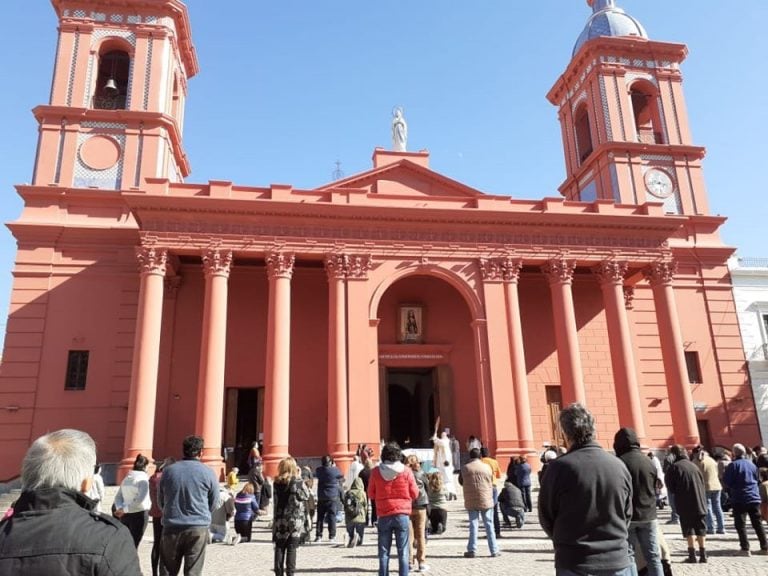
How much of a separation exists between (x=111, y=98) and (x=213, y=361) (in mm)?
12730

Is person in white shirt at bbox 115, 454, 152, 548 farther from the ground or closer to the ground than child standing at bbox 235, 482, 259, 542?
farther from the ground

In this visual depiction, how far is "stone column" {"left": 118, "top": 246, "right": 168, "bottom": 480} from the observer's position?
17.3m

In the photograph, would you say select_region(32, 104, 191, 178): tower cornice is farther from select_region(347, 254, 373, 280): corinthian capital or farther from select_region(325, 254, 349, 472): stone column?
select_region(347, 254, 373, 280): corinthian capital

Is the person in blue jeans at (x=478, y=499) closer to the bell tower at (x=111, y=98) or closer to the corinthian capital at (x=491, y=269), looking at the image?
the corinthian capital at (x=491, y=269)

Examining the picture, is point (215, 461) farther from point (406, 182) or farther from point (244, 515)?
point (406, 182)

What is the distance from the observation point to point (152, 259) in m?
19.0

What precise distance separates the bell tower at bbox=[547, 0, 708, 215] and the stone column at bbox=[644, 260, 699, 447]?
16.1ft

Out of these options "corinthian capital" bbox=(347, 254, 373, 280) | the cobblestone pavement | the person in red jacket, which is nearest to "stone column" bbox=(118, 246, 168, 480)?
"corinthian capital" bbox=(347, 254, 373, 280)

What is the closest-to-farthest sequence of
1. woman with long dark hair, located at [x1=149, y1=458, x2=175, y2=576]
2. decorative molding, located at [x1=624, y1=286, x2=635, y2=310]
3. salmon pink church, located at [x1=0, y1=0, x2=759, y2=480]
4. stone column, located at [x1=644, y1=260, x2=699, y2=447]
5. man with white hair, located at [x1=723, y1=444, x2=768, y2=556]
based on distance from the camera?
1. woman with long dark hair, located at [x1=149, y1=458, x2=175, y2=576]
2. man with white hair, located at [x1=723, y1=444, x2=768, y2=556]
3. salmon pink church, located at [x1=0, y1=0, x2=759, y2=480]
4. stone column, located at [x1=644, y1=260, x2=699, y2=447]
5. decorative molding, located at [x1=624, y1=286, x2=635, y2=310]

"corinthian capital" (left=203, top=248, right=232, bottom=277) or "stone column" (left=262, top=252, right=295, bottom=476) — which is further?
"corinthian capital" (left=203, top=248, right=232, bottom=277)

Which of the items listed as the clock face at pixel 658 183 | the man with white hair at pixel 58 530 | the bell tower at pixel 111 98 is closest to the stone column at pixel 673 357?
the clock face at pixel 658 183

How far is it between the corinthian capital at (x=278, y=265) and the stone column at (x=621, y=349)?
37.5 ft

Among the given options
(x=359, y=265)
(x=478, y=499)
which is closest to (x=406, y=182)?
(x=359, y=265)

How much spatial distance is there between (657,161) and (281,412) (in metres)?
20.2
